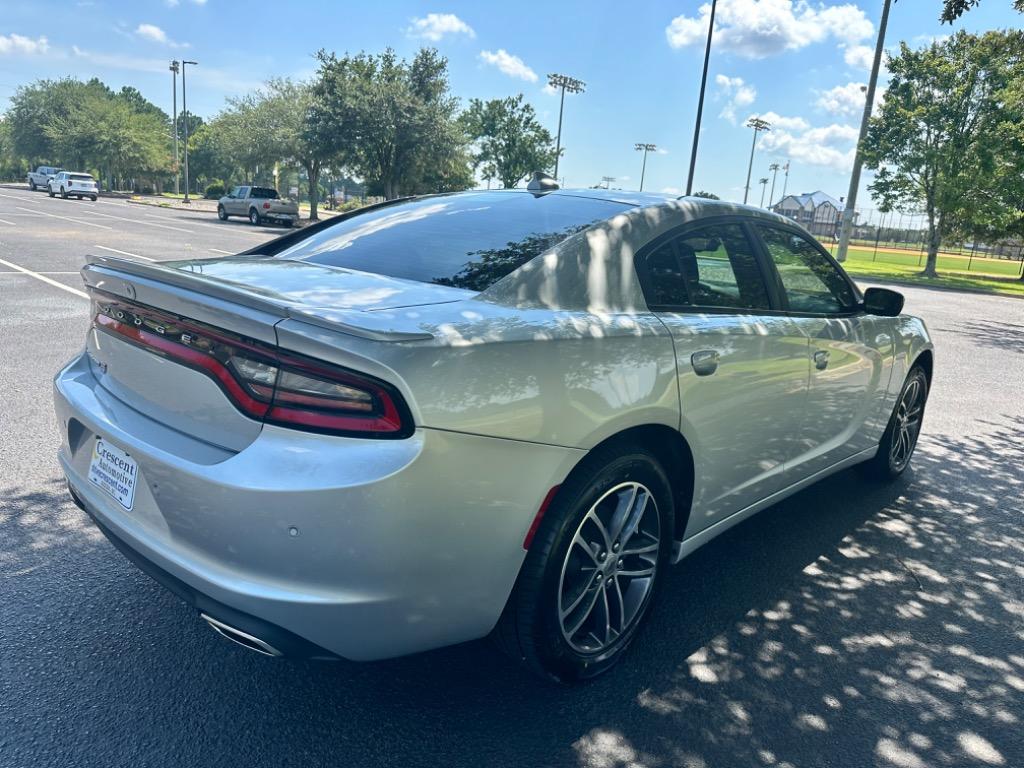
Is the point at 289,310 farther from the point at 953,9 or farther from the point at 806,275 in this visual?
the point at 953,9

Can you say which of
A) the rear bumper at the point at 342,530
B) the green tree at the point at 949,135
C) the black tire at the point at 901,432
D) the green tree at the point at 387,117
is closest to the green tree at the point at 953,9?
the black tire at the point at 901,432

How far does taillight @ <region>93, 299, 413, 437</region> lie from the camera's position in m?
1.83

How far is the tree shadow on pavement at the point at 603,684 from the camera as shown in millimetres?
2189

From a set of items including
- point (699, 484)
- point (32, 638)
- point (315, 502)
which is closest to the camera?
point (315, 502)

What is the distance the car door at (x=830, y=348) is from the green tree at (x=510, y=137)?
68.7 meters

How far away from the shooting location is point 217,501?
1868 mm

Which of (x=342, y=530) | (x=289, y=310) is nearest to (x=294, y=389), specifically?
(x=289, y=310)

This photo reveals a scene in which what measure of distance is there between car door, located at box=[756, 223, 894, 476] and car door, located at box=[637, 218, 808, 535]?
0.50 ft

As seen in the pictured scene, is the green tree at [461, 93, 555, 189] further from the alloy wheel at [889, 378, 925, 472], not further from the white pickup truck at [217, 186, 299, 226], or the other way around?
the alloy wheel at [889, 378, 925, 472]

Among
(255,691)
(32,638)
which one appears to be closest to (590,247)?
(255,691)

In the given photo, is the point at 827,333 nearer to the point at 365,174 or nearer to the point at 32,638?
the point at 32,638

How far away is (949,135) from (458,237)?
32660mm

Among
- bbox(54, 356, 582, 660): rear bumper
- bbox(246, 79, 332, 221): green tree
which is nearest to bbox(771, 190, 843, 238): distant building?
bbox(246, 79, 332, 221): green tree

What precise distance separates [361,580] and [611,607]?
1.08 metres
